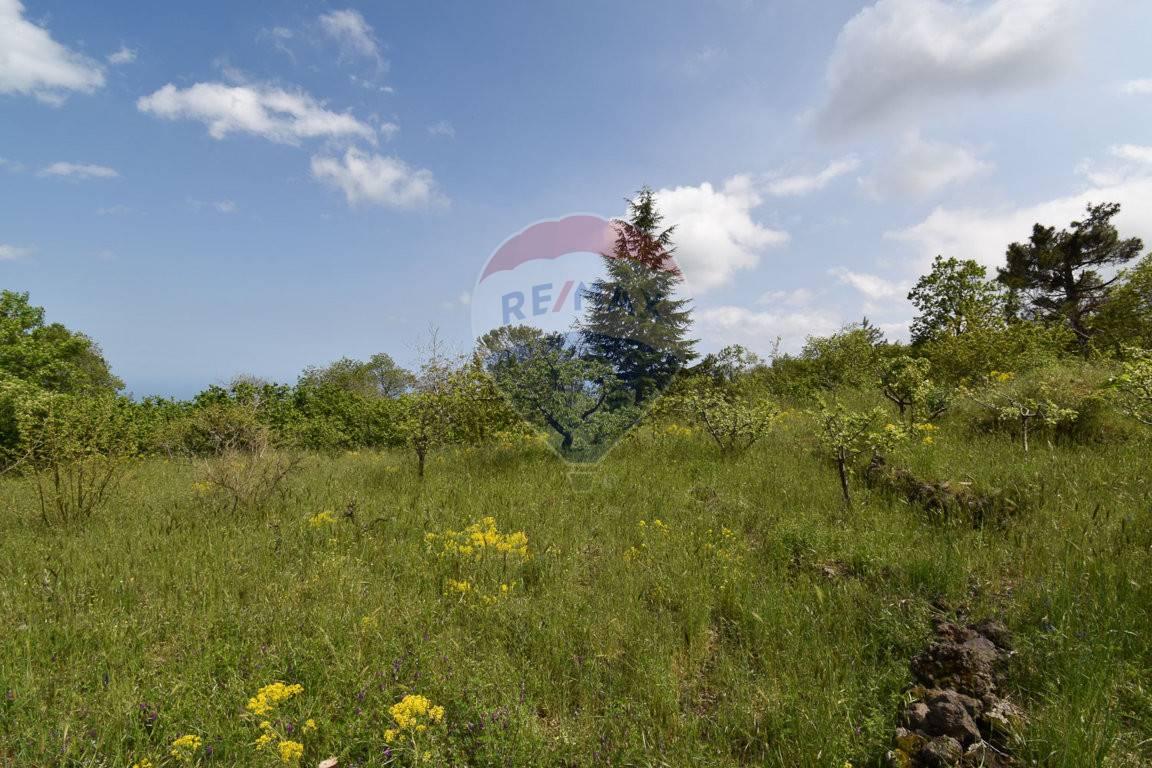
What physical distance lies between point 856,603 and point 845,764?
1.91 meters

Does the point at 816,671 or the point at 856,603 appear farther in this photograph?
the point at 856,603

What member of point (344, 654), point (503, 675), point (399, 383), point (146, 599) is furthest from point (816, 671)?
point (399, 383)

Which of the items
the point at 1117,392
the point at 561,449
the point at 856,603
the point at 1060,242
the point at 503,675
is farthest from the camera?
the point at 1060,242

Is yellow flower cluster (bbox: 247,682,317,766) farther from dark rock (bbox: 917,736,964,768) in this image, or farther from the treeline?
Answer: the treeline

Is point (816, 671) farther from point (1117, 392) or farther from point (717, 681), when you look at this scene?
point (1117, 392)

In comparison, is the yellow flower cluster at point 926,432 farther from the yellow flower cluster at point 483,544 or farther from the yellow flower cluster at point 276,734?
the yellow flower cluster at point 276,734

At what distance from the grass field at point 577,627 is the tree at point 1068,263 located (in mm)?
32946

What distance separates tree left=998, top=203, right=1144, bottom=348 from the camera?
29069 mm

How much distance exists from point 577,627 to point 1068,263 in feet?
141

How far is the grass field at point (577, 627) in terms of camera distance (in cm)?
268

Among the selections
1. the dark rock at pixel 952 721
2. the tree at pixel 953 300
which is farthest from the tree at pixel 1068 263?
the dark rock at pixel 952 721

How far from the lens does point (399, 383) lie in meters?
67.5

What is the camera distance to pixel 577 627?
3836 mm

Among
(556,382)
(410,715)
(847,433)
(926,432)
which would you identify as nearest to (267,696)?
(410,715)
